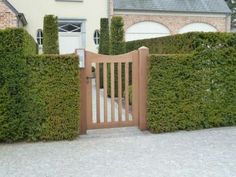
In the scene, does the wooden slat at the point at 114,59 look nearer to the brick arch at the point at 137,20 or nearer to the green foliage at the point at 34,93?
the green foliage at the point at 34,93

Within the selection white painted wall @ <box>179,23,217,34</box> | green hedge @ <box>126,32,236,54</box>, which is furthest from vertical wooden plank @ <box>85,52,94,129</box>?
white painted wall @ <box>179,23,217,34</box>

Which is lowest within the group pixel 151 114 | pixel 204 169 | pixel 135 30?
pixel 204 169

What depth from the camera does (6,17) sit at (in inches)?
655

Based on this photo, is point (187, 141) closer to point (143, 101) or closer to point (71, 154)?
point (143, 101)

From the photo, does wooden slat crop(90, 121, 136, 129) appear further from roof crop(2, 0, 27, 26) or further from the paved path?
roof crop(2, 0, 27, 26)

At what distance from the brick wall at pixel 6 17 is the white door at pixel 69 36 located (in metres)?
4.95

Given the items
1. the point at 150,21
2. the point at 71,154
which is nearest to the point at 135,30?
the point at 150,21

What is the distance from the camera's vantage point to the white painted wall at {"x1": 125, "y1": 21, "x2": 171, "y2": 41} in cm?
2406

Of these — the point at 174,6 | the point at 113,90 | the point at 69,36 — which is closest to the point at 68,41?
the point at 69,36

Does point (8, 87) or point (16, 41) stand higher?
point (16, 41)

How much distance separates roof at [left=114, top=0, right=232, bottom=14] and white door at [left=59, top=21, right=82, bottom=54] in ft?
10.6

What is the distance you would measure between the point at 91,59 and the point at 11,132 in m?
2.13

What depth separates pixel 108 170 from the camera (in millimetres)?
5395

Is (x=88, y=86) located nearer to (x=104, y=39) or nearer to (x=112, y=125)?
(x=112, y=125)
